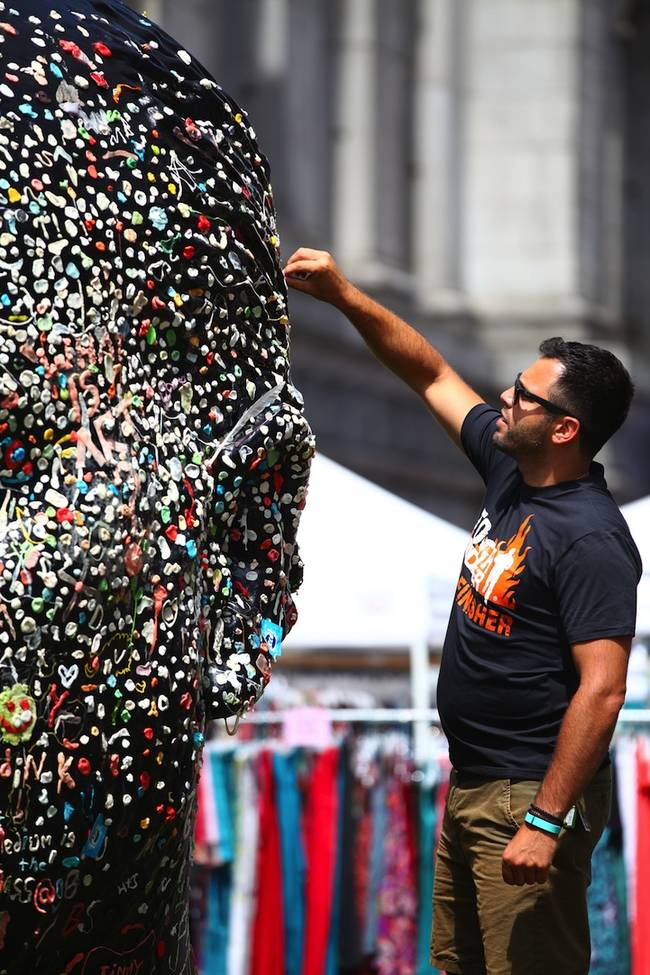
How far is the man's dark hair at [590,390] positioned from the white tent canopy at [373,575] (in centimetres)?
319

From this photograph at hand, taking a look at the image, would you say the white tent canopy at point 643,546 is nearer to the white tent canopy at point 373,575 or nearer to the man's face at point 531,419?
the white tent canopy at point 373,575

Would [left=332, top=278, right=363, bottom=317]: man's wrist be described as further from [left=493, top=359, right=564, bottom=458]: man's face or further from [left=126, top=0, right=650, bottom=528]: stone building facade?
[left=126, top=0, right=650, bottom=528]: stone building facade

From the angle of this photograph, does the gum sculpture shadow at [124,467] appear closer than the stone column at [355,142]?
Yes

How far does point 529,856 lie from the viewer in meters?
2.84

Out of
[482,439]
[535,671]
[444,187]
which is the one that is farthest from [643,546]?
[444,187]

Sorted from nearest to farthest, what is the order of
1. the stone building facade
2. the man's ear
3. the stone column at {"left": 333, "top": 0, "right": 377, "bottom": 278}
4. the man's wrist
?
1. the man's wrist
2. the man's ear
3. the stone building facade
4. the stone column at {"left": 333, "top": 0, "right": 377, "bottom": 278}

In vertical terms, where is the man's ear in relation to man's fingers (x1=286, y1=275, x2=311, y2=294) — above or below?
below

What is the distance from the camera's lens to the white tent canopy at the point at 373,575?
6.37 meters

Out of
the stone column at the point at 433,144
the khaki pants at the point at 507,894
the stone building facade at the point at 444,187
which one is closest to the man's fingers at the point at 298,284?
the khaki pants at the point at 507,894

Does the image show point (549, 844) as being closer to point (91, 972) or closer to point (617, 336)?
point (91, 972)

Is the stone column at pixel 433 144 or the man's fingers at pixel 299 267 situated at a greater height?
the stone column at pixel 433 144

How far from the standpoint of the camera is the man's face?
3.12 metres

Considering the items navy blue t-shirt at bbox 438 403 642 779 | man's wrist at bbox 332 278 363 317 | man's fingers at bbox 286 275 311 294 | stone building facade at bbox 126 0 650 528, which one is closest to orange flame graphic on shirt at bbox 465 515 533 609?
navy blue t-shirt at bbox 438 403 642 779

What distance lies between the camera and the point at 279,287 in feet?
7.02
